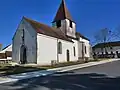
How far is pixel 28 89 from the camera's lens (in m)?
9.02

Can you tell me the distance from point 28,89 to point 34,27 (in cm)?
2458

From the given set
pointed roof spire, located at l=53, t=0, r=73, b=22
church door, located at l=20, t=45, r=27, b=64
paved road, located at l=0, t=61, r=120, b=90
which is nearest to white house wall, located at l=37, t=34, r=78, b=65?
church door, located at l=20, t=45, r=27, b=64

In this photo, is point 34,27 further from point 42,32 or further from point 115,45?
point 115,45

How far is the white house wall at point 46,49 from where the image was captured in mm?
32375

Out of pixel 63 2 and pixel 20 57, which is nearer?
pixel 20 57

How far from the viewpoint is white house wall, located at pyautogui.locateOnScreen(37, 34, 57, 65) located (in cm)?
3238

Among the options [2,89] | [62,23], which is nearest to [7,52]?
[62,23]

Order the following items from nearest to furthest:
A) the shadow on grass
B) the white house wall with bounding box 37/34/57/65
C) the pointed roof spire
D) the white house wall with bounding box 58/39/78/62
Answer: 1. the shadow on grass
2. the white house wall with bounding box 37/34/57/65
3. the white house wall with bounding box 58/39/78/62
4. the pointed roof spire

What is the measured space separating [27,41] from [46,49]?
358cm

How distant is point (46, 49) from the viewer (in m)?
34.1

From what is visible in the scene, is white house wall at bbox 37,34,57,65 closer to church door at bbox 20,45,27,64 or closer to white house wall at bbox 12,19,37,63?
white house wall at bbox 12,19,37,63

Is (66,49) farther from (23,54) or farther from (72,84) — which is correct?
(72,84)

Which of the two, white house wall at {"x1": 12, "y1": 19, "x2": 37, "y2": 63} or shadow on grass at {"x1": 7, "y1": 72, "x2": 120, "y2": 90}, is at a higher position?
white house wall at {"x1": 12, "y1": 19, "x2": 37, "y2": 63}

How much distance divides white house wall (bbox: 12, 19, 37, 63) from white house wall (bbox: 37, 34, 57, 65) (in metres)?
0.74
